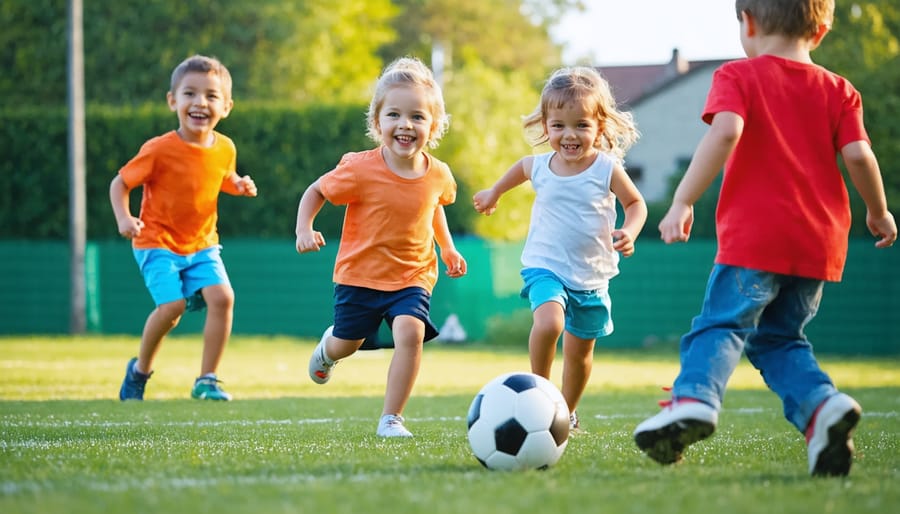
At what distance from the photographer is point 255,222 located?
1959cm

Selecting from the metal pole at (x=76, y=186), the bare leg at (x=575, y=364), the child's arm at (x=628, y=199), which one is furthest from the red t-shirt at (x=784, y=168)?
the metal pole at (x=76, y=186)

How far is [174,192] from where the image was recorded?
7.91m

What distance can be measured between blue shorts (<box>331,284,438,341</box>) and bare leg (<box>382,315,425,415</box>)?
4.6 inches

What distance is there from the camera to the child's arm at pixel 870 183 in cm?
438

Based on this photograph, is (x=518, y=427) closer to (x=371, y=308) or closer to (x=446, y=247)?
(x=371, y=308)

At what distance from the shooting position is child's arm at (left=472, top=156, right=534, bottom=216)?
5.94 m

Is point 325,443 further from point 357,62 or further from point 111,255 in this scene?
point 357,62

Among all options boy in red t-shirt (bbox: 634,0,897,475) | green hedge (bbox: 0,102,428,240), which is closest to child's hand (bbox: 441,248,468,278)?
boy in red t-shirt (bbox: 634,0,897,475)

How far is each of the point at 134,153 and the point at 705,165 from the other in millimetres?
16710

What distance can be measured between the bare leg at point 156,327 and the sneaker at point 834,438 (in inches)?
188

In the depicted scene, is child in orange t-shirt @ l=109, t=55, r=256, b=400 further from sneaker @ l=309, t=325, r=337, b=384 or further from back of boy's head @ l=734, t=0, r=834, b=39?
back of boy's head @ l=734, t=0, r=834, b=39

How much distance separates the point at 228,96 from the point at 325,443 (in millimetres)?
3755

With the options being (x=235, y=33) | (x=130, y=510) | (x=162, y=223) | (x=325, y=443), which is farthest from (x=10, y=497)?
(x=235, y=33)

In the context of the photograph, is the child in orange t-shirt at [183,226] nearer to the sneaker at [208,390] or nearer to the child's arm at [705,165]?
the sneaker at [208,390]
